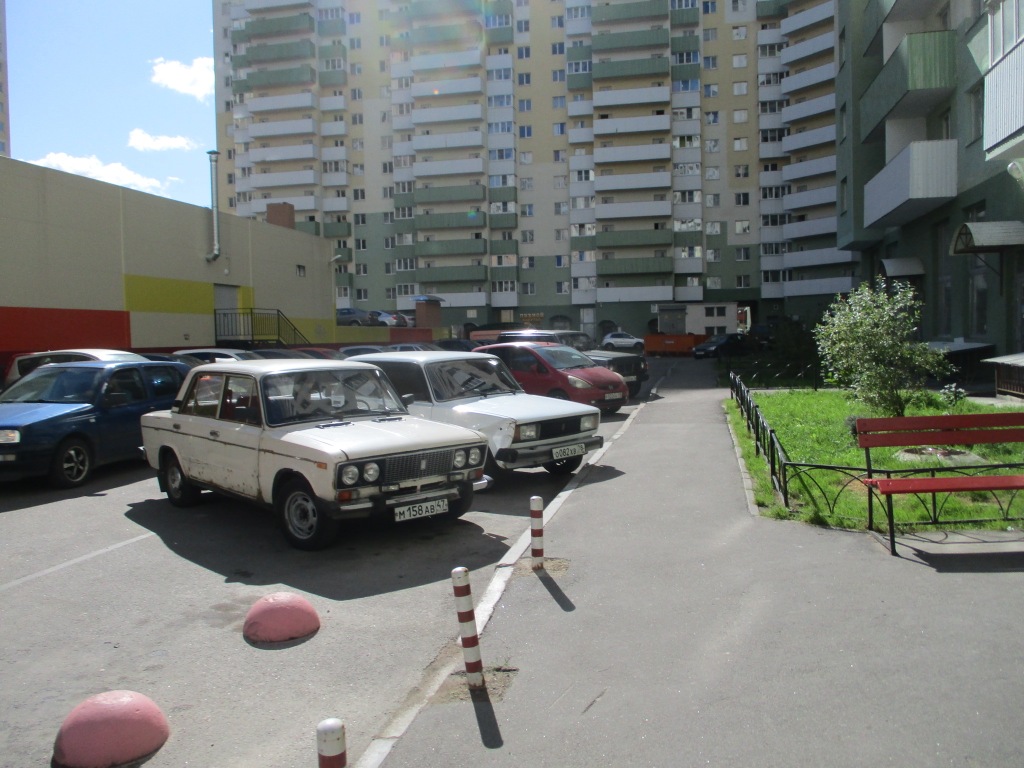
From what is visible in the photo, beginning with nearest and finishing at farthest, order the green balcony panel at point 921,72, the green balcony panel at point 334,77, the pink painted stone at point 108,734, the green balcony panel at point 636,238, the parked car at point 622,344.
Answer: the pink painted stone at point 108,734 < the green balcony panel at point 921,72 < the parked car at point 622,344 < the green balcony panel at point 636,238 < the green balcony panel at point 334,77

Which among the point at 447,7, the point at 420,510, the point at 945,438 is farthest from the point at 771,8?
the point at 420,510

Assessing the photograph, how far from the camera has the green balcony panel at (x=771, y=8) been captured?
6166 cm

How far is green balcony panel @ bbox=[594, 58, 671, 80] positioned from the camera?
63.0m

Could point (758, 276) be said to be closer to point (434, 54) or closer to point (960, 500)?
point (434, 54)

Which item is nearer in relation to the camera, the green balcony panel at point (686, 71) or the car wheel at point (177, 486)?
the car wheel at point (177, 486)

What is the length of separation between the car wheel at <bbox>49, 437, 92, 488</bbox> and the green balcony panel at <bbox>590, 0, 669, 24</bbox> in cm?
6314

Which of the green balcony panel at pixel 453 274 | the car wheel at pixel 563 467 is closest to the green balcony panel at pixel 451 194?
the green balcony panel at pixel 453 274

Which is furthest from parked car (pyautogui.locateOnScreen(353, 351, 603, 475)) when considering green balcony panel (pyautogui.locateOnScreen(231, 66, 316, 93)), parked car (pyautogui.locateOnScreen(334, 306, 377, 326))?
green balcony panel (pyautogui.locateOnScreen(231, 66, 316, 93))

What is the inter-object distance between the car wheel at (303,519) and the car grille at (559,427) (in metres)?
3.21

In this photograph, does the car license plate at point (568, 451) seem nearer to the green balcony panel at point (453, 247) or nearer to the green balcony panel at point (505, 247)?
the green balcony panel at point (453, 247)

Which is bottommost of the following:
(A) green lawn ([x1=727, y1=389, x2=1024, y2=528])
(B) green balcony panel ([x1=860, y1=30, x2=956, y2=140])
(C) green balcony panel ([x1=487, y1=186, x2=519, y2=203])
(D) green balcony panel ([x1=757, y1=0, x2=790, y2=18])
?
(A) green lawn ([x1=727, y1=389, x2=1024, y2=528])

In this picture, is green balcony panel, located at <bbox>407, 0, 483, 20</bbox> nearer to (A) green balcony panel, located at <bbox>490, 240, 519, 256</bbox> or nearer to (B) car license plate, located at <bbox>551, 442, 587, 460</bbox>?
(A) green balcony panel, located at <bbox>490, 240, 519, 256</bbox>

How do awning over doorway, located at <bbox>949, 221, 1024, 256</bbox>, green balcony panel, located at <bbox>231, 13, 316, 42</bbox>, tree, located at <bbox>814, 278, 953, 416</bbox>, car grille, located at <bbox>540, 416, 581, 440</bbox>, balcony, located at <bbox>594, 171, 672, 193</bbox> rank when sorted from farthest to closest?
green balcony panel, located at <bbox>231, 13, 316, 42</bbox>, balcony, located at <bbox>594, 171, 672, 193</bbox>, awning over doorway, located at <bbox>949, 221, 1024, 256</bbox>, tree, located at <bbox>814, 278, 953, 416</bbox>, car grille, located at <bbox>540, 416, 581, 440</bbox>

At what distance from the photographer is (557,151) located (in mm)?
67250
